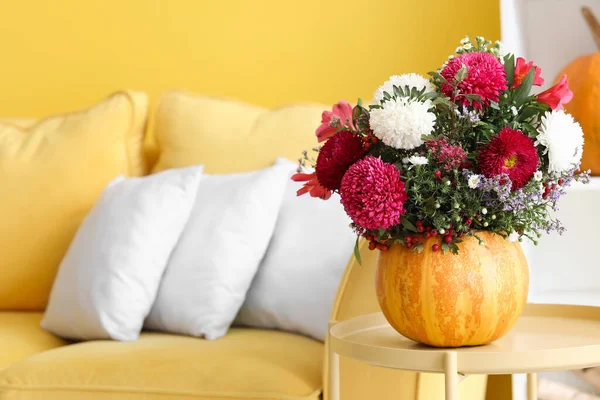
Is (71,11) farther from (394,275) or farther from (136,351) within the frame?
(394,275)

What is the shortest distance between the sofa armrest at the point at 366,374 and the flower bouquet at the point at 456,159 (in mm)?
322

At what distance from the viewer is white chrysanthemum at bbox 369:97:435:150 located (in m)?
0.95

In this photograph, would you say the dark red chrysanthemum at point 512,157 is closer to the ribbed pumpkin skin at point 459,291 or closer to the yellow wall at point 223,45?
the ribbed pumpkin skin at point 459,291

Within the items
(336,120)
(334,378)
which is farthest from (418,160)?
(334,378)

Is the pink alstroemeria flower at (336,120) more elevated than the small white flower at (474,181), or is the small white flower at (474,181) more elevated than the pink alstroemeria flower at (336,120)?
the pink alstroemeria flower at (336,120)

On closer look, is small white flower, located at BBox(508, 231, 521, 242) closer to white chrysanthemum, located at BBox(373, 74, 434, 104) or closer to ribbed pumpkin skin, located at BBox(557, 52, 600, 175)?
white chrysanthemum, located at BBox(373, 74, 434, 104)

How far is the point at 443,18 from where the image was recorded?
2.26 meters

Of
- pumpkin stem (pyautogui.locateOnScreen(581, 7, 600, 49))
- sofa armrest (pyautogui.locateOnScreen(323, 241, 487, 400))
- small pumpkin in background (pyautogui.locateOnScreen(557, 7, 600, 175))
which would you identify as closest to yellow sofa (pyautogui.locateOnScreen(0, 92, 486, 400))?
sofa armrest (pyautogui.locateOnScreen(323, 241, 487, 400))

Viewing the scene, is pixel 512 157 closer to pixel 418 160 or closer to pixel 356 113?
pixel 418 160

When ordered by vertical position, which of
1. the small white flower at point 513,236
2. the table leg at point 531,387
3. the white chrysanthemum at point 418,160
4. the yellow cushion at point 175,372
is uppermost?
the white chrysanthemum at point 418,160

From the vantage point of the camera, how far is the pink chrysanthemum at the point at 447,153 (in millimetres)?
960

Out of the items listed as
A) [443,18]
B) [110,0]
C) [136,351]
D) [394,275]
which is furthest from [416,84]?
[110,0]

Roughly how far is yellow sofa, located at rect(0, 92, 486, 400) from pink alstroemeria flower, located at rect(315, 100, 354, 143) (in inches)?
14.4

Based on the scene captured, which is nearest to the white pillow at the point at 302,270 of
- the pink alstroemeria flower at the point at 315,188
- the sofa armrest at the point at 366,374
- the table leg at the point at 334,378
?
the sofa armrest at the point at 366,374
